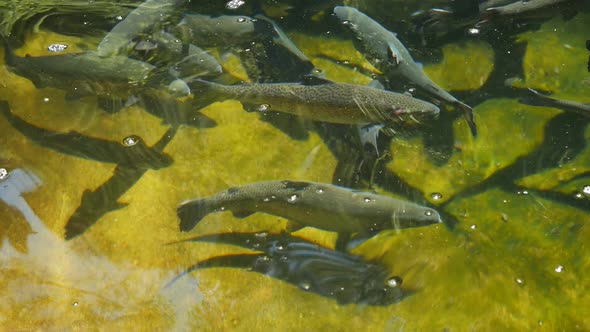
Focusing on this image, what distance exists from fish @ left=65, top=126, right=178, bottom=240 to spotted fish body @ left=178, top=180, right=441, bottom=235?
0.48 m

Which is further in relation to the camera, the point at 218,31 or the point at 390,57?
the point at 218,31

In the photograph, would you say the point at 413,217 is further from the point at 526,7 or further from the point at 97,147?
the point at 526,7

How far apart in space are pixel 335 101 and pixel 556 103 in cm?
187

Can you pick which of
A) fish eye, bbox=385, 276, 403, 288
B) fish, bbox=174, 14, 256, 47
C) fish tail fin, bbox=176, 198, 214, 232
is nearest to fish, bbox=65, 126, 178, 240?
fish tail fin, bbox=176, 198, 214, 232

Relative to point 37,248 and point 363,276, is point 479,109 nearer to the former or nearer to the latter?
point 363,276

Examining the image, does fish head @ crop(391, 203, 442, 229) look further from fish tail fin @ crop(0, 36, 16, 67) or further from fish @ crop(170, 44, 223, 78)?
fish tail fin @ crop(0, 36, 16, 67)

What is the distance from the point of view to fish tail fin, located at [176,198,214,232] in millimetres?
3291

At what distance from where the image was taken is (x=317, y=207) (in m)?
3.23

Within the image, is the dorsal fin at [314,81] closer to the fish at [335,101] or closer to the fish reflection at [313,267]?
the fish at [335,101]

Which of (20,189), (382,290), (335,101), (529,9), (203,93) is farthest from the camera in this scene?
(529,9)

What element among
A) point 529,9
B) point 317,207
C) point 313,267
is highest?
point 529,9

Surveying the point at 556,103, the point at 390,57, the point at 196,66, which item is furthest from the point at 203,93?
the point at 556,103

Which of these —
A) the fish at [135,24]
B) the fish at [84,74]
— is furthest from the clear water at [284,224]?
the fish at [135,24]

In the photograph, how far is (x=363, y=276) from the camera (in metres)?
3.09
